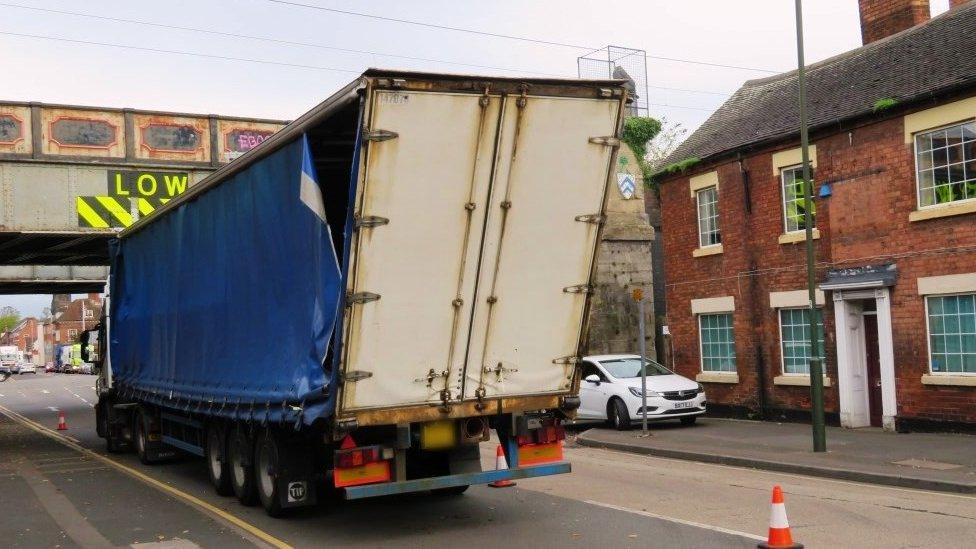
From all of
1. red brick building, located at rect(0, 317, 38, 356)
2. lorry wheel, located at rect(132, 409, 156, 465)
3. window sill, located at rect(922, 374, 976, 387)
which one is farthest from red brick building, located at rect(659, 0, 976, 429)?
red brick building, located at rect(0, 317, 38, 356)

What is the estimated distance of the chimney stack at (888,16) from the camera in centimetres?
2041

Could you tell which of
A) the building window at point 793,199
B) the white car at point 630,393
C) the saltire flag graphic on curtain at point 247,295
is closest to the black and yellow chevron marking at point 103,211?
the saltire flag graphic on curtain at point 247,295

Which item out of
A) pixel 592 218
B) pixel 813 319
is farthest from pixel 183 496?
pixel 813 319

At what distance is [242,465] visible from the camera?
430 inches

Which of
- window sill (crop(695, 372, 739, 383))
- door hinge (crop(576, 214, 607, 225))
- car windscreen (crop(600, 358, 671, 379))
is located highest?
door hinge (crop(576, 214, 607, 225))

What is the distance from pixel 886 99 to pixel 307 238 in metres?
12.1

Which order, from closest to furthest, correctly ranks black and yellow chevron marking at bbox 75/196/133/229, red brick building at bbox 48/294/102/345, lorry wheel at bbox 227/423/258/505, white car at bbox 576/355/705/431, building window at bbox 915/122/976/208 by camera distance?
lorry wheel at bbox 227/423/258/505
building window at bbox 915/122/976/208
black and yellow chevron marking at bbox 75/196/133/229
white car at bbox 576/355/705/431
red brick building at bbox 48/294/102/345

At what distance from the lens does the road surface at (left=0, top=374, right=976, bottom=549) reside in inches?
346

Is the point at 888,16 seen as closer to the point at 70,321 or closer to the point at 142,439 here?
the point at 142,439

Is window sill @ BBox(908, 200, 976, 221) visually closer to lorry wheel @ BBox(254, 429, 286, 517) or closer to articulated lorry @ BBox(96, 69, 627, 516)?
articulated lorry @ BBox(96, 69, 627, 516)

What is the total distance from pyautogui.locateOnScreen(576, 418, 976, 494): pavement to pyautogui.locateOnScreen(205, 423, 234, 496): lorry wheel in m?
7.03

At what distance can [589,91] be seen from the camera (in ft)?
29.6

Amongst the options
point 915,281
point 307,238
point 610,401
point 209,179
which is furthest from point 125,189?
point 915,281

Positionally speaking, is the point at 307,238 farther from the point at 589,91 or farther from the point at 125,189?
the point at 125,189
